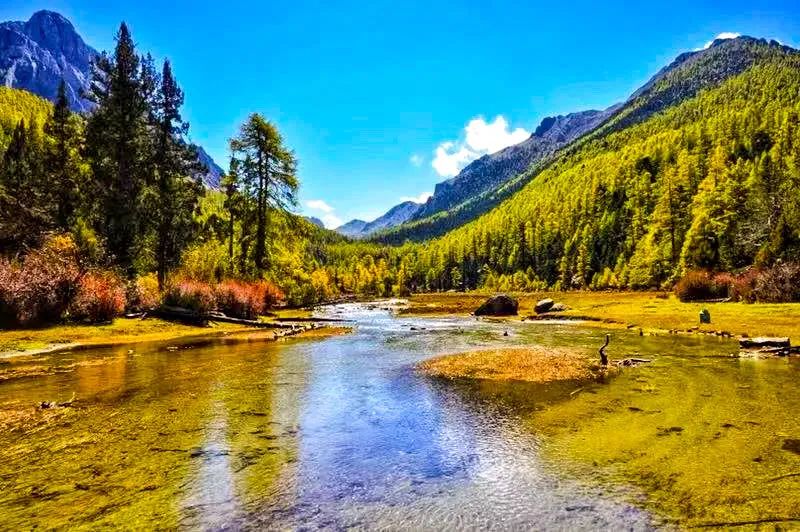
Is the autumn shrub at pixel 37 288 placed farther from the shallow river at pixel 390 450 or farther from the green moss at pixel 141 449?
the green moss at pixel 141 449

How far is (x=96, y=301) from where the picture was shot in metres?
26.8

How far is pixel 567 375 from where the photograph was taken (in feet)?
57.6

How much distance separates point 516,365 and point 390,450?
1129cm

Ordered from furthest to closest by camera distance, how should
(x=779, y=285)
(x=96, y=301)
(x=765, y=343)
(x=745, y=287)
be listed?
(x=745, y=287) → (x=779, y=285) → (x=96, y=301) → (x=765, y=343)

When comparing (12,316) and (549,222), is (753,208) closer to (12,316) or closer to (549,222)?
(12,316)

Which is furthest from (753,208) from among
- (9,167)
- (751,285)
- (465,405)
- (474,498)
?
(9,167)

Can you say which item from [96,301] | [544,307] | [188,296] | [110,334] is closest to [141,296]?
[188,296]

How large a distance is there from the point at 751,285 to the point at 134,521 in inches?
2089

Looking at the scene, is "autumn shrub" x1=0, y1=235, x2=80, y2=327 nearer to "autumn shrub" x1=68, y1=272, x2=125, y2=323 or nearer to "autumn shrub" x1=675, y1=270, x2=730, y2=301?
"autumn shrub" x1=68, y1=272, x2=125, y2=323

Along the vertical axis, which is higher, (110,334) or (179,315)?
(179,315)

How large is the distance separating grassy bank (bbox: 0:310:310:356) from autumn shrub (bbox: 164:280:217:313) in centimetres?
153

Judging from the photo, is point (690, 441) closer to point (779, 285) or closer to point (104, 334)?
point (104, 334)

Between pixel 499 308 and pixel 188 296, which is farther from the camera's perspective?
pixel 499 308

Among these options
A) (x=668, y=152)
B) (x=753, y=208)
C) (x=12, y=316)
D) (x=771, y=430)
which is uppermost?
(x=668, y=152)
